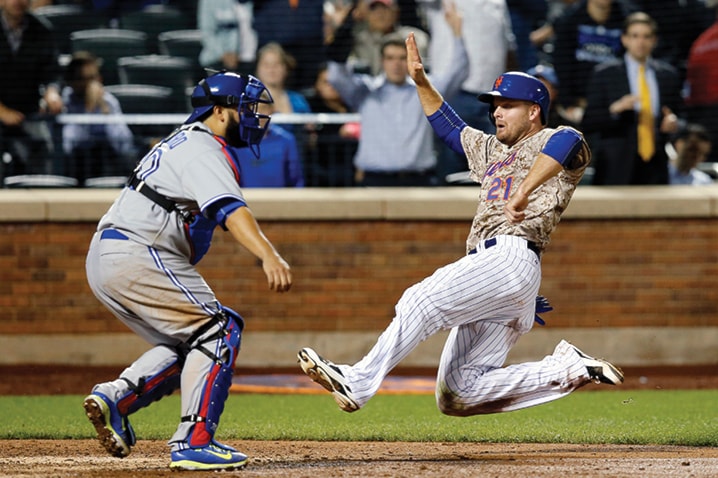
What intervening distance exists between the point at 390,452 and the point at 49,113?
6401 mm

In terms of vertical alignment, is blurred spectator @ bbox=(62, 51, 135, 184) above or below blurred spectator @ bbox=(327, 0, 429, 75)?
below

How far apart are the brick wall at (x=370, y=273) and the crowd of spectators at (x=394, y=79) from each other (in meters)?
0.56

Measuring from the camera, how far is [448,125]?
6.41 meters

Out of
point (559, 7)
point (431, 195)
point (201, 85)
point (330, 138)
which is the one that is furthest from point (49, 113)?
point (201, 85)

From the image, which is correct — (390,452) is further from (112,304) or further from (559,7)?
(559,7)

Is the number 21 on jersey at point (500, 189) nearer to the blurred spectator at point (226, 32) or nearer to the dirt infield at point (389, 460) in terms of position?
the dirt infield at point (389, 460)

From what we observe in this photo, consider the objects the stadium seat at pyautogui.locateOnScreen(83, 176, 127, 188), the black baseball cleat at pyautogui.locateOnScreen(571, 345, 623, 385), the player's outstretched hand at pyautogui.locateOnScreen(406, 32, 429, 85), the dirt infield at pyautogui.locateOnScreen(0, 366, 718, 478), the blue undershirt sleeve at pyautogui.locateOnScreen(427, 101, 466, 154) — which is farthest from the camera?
the stadium seat at pyautogui.locateOnScreen(83, 176, 127, 188)

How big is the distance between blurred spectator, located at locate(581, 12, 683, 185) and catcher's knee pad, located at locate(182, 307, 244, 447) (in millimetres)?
6624

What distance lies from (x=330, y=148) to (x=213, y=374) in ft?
20.6

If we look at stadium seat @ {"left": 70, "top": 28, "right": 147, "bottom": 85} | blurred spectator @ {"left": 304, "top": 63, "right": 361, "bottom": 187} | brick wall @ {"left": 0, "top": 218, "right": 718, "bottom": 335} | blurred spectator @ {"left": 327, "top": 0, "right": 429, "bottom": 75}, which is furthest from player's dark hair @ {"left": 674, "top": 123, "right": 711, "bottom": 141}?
stadium seat @ {"left": 70, "top": 28, "right": 147, "bottom": 85}

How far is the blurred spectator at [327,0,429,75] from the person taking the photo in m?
11.3

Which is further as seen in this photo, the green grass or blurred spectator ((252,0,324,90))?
blurred spectator ((252,0,324,90))

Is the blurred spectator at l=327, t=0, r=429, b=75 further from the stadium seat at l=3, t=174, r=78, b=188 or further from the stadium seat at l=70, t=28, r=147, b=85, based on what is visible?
the stadium seat at l=3, t=174, r=78, b=188

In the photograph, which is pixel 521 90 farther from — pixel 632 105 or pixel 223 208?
pixel 632 105
